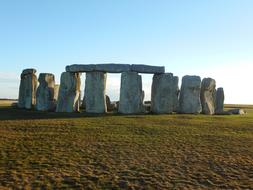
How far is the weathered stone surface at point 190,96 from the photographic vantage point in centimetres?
3196

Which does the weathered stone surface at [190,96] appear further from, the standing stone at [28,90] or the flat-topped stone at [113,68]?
the standing stone at [28,90]

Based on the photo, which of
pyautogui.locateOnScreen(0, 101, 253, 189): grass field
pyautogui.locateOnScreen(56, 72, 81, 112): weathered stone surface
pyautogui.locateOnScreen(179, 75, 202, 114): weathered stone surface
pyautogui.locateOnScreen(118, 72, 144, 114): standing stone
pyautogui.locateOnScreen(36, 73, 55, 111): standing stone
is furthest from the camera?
pyautogui.locateOnScreen(179, 75, 202, 114): weathered stone surface

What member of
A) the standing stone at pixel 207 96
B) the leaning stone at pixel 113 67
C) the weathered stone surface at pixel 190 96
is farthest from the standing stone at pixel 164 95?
A: the standing stone at pixel 207 96

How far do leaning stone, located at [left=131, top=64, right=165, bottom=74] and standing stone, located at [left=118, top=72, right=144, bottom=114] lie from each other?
0.69 m

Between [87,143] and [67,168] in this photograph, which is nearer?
[67,168]

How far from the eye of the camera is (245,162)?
1902cm

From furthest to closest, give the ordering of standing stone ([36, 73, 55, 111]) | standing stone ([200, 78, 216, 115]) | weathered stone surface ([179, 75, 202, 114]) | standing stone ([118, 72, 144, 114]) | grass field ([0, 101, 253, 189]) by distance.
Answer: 1. standing stone ([200, 78, 216, 115])
2. weathered stone surface ([179, 75, 202, 114])
3. standing stone ([36, 73, 55, 111])
4. standing stone ([118, 72, 144, 114])
5. grass field ([0, 101, 253, 189])

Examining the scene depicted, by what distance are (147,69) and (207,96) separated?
5683 millimetres

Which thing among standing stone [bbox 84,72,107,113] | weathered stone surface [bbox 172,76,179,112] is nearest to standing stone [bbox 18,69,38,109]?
standing stone [bbox 84,72,107,113]

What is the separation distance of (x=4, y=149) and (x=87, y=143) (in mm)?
3768

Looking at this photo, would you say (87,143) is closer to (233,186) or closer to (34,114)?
(233,186)

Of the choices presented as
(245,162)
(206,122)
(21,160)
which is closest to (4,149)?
(21,160)

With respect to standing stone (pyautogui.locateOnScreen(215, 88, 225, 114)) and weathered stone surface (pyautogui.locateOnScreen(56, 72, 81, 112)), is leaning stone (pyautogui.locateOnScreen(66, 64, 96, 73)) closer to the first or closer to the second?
weathered stone surface (pyautogui.locateOnScreen(56, 72, 81, 112))

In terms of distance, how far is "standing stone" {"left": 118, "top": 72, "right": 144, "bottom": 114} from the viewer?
30156 millimetres
